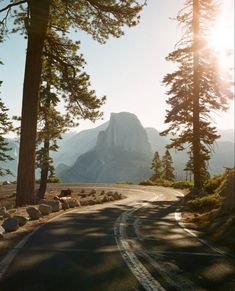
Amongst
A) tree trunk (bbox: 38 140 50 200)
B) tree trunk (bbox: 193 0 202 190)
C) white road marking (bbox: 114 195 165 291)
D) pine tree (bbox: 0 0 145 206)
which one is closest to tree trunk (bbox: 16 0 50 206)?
pine tree (bbox: 0 0 145 206)

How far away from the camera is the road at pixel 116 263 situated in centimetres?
564

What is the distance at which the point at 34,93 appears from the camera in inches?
723

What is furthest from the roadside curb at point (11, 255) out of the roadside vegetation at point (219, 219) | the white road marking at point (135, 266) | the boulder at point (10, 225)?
the roadside vegetation at point (219, 219)

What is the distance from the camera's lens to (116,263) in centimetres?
685

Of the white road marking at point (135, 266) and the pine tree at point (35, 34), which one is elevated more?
the pine tree at point (35, 34)

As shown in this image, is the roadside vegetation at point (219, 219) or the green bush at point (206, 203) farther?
the green bush at point (206, 203)

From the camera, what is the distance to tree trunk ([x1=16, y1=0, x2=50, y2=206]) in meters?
17.9

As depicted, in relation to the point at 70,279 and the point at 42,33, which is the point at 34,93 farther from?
the point at 70,279

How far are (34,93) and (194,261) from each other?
12877 mm

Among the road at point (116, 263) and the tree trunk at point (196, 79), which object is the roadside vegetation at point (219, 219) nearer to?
the road at point (116, 263)

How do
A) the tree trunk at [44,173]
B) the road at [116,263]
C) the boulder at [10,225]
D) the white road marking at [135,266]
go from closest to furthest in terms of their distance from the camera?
1. the white road marking at [135,266]
2. the road at [116,263]
3. the boulder at [10,225]
4. the tree trunk at [44,173]

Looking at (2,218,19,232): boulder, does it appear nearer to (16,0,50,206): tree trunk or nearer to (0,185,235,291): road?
(0,185,235,291): road

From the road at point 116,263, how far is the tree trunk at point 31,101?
24.3ft

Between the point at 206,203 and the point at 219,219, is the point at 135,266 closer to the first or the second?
the point at 219,219
